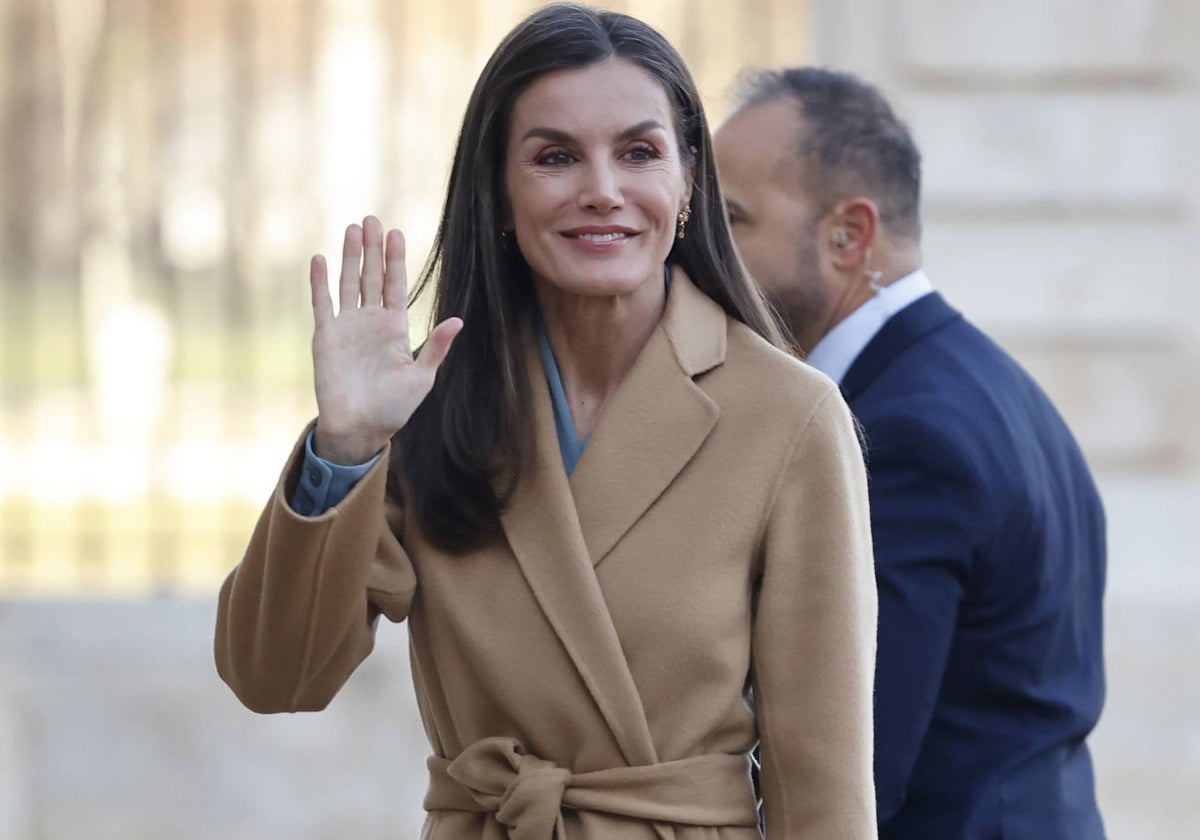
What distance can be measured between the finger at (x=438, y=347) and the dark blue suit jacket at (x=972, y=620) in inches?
34.3

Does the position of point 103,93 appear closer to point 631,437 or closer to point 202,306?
point 202,306

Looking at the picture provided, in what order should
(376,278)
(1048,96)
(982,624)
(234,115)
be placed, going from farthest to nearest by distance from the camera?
(234,115), (1048,96), (982,624), (376,278)

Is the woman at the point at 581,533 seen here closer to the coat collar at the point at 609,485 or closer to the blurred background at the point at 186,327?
the coat collar at the point at 609,485

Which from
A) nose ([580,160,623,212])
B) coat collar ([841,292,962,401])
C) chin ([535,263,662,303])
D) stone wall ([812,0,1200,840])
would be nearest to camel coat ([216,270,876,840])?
chin ([535,263,662,303])

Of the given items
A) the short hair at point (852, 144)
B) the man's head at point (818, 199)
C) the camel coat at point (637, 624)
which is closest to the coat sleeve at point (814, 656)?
the camel coat at point (637, 624)

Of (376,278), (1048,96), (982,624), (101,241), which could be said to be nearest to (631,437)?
(376,278)

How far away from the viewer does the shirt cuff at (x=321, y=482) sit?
2275mm

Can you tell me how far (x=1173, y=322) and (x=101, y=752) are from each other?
351 cm

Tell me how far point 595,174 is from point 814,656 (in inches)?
24.8

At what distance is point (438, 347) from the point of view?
2.33 m

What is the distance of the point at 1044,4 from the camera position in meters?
5.86

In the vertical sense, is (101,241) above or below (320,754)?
above

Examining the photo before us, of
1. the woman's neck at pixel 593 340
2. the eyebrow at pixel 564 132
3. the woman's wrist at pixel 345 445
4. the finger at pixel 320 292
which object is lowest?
the woman's wrist at pixel 345 445

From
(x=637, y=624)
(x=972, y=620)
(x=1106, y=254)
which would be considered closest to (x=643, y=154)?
(x=637, y=624)
